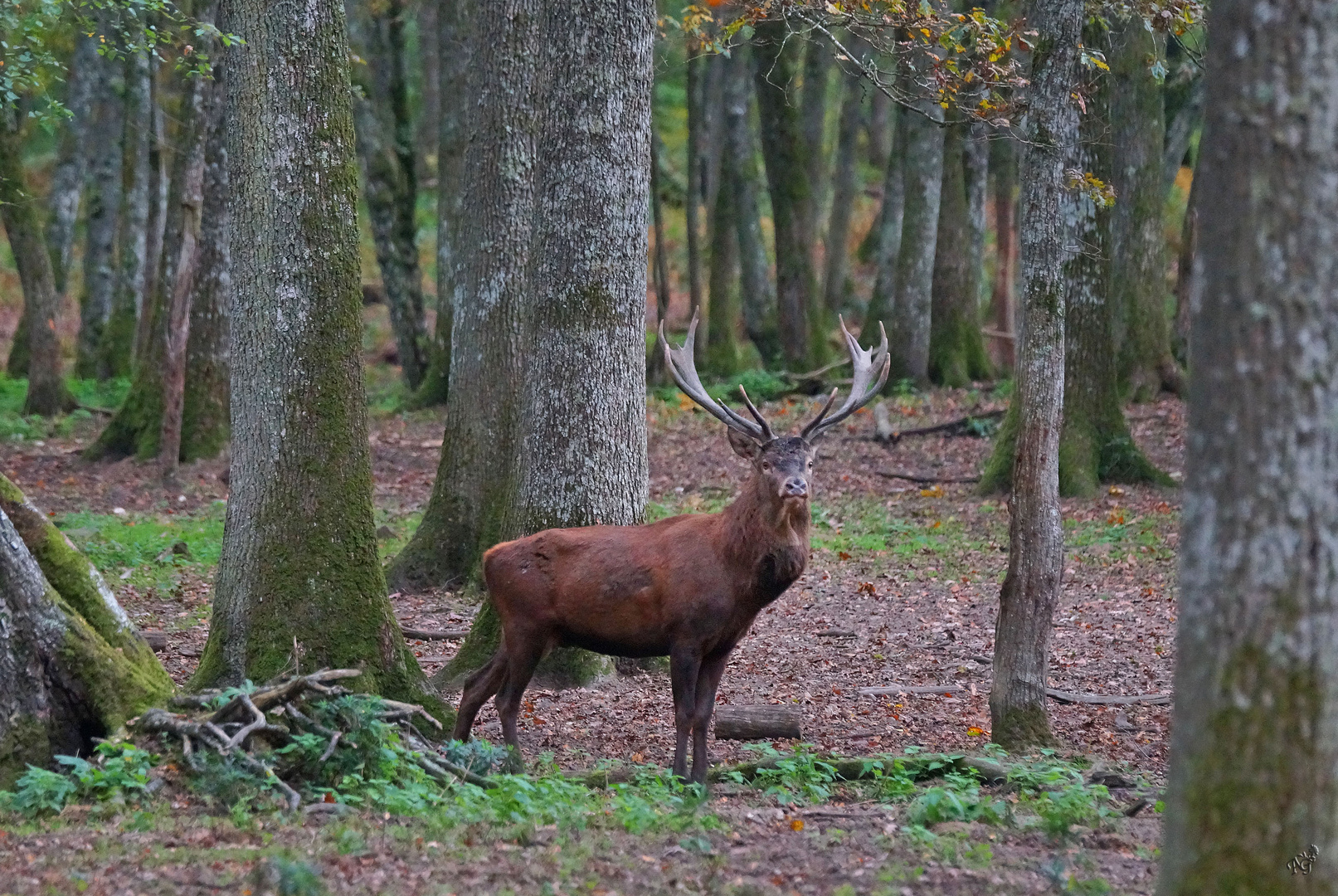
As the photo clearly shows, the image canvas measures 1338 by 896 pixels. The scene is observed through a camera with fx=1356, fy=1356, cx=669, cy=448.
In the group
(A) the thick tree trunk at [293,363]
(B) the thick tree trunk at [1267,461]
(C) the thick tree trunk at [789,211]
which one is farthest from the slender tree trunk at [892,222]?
(B) the thick tree trunk at [1267,461]

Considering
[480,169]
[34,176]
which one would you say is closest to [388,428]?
[480,169]

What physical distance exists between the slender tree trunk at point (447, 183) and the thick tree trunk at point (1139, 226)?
9634 millimetres

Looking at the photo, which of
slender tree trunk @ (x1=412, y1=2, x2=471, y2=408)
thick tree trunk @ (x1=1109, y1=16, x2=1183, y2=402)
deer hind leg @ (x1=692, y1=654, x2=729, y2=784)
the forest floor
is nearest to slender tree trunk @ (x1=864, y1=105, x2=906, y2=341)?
the forest floor

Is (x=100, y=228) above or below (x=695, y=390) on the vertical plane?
above

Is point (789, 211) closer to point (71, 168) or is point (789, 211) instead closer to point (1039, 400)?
point (71, 168)

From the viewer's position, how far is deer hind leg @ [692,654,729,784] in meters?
7.84

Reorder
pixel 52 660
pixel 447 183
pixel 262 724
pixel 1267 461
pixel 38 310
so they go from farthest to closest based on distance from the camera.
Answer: pixel 447 183 < pixel 38 310 < pixel 52 660 < pixel 262 724 < pixel 1267 461

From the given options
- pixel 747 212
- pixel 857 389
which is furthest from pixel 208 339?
pixel 857 389

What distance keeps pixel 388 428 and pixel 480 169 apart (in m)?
8.58

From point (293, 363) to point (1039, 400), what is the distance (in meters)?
4.32

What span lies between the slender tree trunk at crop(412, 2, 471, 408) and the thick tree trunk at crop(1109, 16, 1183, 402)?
379 inches

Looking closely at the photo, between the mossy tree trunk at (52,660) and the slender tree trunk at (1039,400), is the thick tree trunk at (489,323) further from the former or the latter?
the slender tree trunk at (1039,400)

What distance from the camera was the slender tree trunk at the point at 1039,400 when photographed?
7.93m

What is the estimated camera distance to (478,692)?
27.3 ft
